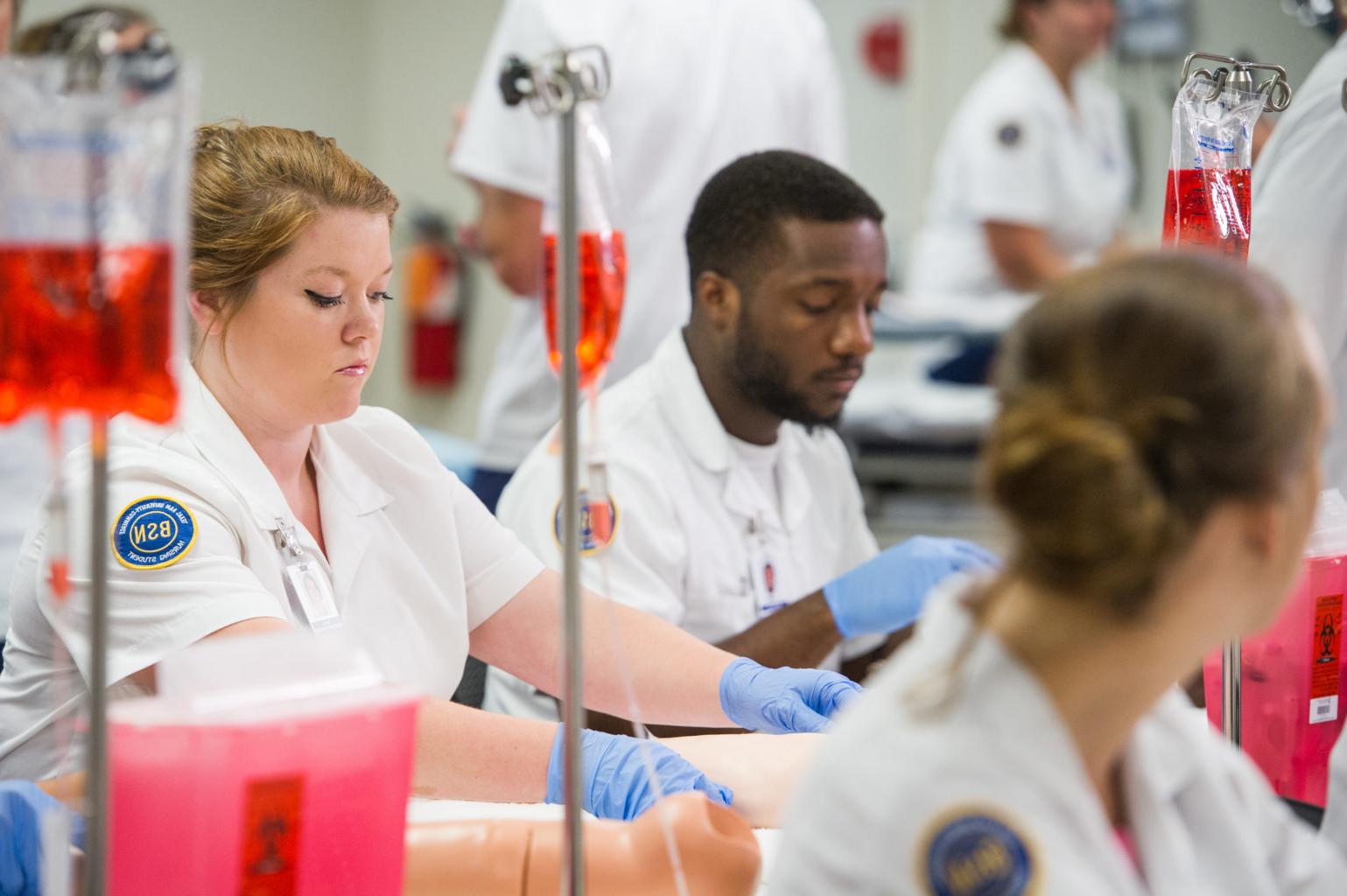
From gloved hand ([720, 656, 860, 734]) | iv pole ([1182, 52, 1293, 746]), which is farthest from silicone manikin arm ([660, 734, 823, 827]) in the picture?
iv pole ([1182, 52, 1293, 746])

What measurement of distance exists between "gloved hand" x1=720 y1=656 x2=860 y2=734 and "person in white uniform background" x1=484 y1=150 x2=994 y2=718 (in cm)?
29

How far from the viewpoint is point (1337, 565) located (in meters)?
1.22

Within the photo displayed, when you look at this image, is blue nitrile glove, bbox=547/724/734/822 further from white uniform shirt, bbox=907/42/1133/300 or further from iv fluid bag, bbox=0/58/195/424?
white uniform shirt, bbox=907/42/1133/300

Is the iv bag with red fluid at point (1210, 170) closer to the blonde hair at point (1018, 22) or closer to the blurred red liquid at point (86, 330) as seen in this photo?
the blurred red liquid at point (86, 330)

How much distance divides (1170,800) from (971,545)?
1.04 meters

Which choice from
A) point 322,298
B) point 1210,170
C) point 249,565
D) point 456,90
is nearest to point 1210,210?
point 1210,170

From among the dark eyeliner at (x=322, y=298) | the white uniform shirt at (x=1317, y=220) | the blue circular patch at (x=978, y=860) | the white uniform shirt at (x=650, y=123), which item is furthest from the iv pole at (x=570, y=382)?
the white uniform shirt at (x=650, y=123)

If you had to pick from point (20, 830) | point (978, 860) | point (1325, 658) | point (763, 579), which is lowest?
point (763, 579)

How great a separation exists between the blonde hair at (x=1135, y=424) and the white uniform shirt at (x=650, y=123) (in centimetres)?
166

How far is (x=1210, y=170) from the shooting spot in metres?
1.27

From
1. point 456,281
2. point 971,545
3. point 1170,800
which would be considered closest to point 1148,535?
point 1170,800

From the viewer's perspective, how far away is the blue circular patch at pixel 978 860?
25.9 inches

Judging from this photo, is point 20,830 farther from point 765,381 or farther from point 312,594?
point 765,381

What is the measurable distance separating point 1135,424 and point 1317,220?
1.03m
